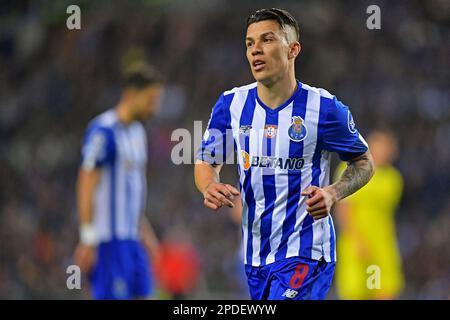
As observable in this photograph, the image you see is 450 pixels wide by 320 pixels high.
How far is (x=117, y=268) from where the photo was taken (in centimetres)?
771

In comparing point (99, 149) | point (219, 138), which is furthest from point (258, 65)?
point (99, 149)

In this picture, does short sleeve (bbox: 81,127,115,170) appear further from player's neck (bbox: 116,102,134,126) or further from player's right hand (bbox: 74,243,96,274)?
player's right hand (bbox: 74,243,96,274)

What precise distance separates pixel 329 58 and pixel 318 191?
31.6 feet

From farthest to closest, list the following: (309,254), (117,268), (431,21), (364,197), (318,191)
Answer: (431,21), (364,197), (117,268), (309,254), (318,191)

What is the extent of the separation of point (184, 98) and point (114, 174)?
20.1ft

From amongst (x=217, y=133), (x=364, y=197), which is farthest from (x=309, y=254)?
(x=364, y=197)

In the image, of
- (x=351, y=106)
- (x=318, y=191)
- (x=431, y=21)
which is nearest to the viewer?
(x=318, y=191)

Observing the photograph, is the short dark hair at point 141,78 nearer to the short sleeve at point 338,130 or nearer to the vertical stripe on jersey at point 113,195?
the vertical stripe on jersey at point 113,195

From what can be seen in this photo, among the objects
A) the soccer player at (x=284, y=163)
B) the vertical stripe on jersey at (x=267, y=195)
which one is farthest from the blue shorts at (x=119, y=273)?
the vertical stripe on jersey at (x=267, y=195)

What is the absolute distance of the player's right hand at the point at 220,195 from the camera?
4.48 m

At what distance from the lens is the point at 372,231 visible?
985cm

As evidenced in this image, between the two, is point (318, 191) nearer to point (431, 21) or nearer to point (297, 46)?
point (297, 46)

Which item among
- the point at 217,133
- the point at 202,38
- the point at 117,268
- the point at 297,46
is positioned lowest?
the point at 117,268

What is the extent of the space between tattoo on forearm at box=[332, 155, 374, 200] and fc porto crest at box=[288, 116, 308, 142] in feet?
0.96
